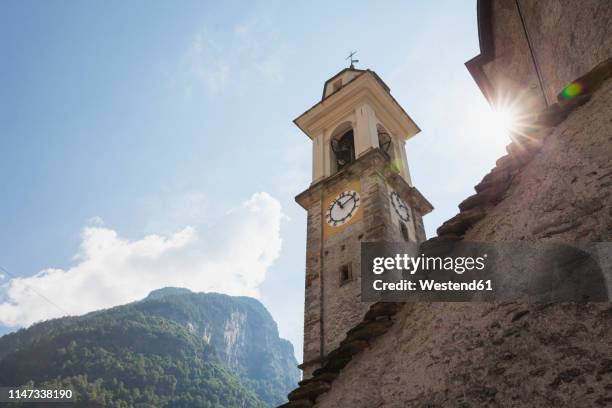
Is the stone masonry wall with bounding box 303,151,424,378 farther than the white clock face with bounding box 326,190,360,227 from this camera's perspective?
No

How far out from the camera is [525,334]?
8.72 feet

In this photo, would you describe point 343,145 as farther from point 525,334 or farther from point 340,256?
point 525,334

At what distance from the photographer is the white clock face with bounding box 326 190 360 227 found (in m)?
13.0

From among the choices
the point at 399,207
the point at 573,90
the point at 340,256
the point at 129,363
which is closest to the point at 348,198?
the point at 399,207

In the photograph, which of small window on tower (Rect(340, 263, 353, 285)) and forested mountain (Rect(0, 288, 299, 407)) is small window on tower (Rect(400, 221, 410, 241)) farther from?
forested mountain (Rect(0, 288, 299, 407))

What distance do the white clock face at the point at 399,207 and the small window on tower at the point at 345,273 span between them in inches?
107

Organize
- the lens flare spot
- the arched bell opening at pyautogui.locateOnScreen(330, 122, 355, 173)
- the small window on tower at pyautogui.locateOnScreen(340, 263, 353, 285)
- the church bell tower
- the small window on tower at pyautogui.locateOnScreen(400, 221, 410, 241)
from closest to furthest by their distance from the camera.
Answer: the lens flare spot
the church bell tower
the small window on tower at pyautogui.locateOnScreen(340, 263, 353, 285)
the small window on tower at pyautogui.locateOnScreen(400, 221, 410, 241)
the arched bell opening at pyautogui.locateOnScreen(330, 122, 355, 173)

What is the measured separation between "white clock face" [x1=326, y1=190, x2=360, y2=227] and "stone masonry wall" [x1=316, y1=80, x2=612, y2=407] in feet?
30.6

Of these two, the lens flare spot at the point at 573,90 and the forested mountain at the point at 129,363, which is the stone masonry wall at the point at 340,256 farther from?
the forested mountain at the point at 129,363

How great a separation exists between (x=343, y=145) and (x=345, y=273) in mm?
6978

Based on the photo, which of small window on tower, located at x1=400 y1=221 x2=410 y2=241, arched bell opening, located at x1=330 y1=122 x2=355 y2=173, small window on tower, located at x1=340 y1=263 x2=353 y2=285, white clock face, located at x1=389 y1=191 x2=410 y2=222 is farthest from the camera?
arched bell opening, located at x1=330 y1=122 x2=355 y2=173

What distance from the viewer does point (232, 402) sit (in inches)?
3757

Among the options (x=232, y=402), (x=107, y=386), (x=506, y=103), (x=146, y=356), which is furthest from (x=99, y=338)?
(x=506, y=103)

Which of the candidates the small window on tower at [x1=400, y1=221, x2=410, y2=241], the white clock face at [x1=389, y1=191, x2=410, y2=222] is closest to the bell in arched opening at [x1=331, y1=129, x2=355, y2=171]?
the white clock face at [x1=389, y1=191, x2=410, y2=222]
